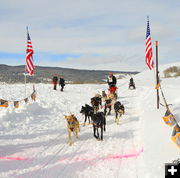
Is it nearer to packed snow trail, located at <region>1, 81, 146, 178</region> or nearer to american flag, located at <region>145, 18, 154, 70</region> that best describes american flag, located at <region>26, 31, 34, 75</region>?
packed snow trail, located at <region>1, 81, 146, 178</region>

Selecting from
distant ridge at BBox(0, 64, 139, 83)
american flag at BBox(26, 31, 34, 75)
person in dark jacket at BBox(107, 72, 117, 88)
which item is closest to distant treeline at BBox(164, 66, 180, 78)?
distant ridge at BBox(0, 64, 139, 83)

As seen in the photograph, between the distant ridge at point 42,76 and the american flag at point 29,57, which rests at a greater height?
the distant ridge at point 42,76

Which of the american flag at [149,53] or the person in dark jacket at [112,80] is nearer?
the american flag at [149,53]

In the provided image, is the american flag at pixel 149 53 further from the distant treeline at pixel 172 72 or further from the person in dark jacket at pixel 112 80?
the distant treeline at pixel 172 72

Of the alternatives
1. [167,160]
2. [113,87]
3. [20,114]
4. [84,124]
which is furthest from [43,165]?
[113,87]

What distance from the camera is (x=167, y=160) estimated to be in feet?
15.0

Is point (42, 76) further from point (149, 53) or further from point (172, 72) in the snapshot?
point (149, 53)

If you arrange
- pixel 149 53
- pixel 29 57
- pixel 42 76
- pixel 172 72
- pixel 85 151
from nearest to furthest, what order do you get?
pixel 85 151 → pixel 149 53 → pixel 29 57 → pixel 172 72 → pixel 42 76

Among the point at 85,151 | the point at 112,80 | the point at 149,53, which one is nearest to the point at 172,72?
the point at 112,80

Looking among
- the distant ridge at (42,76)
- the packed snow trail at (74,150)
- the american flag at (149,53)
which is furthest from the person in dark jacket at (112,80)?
the distant ridge at (42,76)

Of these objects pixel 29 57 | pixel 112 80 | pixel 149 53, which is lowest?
pixel 112 80

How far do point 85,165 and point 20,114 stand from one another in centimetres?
588

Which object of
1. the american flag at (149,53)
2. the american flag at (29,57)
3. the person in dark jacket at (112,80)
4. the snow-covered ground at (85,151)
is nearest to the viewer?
the snow-covered ground at (85,151)

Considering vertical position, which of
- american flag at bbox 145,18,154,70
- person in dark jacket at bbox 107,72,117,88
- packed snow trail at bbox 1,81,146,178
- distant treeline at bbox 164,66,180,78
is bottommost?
packed snow trail at bbox 1,81,146,178
